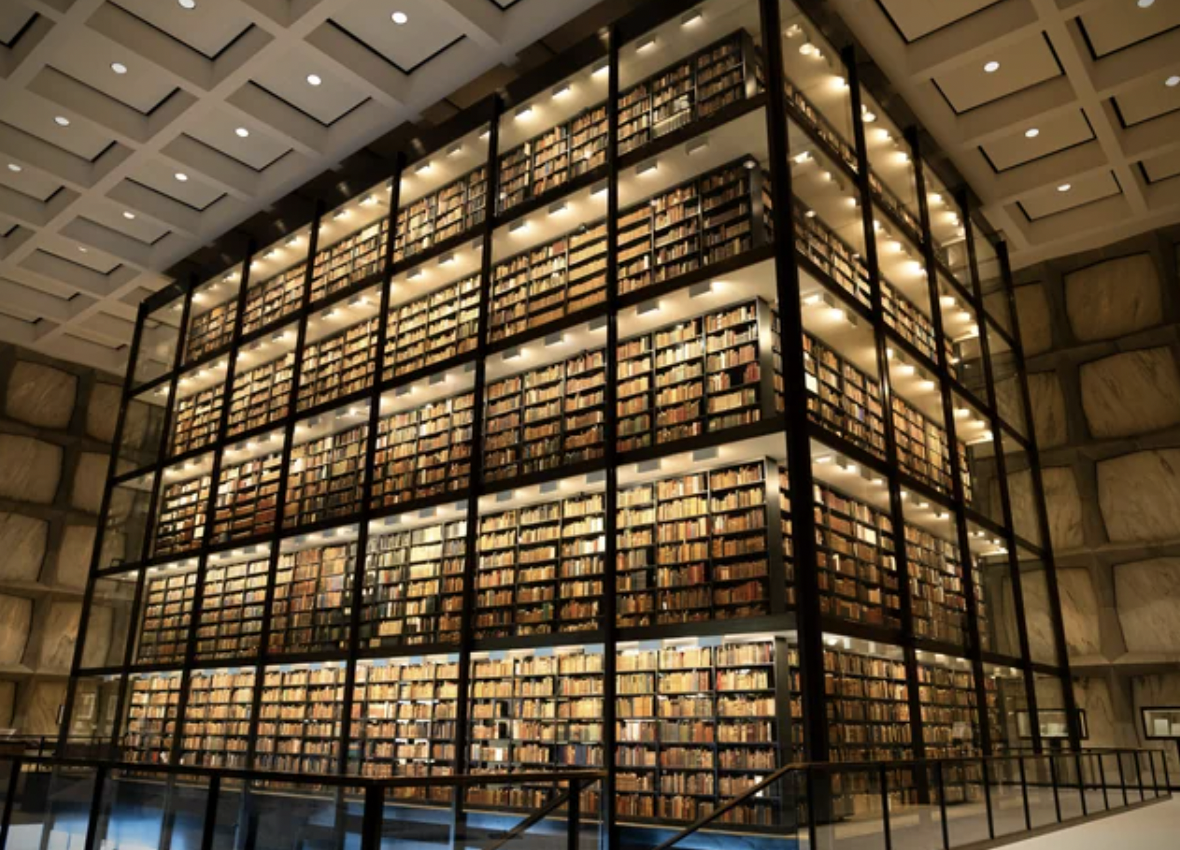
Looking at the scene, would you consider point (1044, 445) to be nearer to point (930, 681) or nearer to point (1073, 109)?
point (1073, 109)

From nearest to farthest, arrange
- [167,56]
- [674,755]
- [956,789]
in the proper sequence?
[956,789], [674,755], [167,56]

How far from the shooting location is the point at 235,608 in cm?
1164

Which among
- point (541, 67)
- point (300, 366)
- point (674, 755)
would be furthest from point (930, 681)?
point (300, 366)

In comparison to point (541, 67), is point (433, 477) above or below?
below

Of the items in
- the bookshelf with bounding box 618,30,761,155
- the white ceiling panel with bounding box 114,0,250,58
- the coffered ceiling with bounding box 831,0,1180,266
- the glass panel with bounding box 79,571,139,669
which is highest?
the white ceiling panel with bounding box 114,0,250,58

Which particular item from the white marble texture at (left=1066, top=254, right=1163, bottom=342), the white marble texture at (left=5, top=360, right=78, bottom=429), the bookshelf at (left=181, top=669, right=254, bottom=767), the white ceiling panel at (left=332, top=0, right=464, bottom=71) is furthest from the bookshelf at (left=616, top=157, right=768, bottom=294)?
the white marble texture at (left=5, top=360, right=78, bottom=429)

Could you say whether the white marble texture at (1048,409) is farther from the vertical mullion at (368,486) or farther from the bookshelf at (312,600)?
the bookshelf at (312,600)

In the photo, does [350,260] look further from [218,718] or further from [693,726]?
[693,726]

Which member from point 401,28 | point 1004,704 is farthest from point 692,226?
point 1004,704

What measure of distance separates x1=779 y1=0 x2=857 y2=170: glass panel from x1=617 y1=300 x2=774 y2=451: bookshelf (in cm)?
171

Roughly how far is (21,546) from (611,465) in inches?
551

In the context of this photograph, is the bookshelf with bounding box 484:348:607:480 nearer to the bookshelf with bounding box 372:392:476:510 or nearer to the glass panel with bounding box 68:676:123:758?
the bookshelf with bounding box 372:392:476:510

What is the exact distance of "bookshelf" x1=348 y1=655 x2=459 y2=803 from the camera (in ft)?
28.3

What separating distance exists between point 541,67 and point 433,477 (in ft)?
14.7
